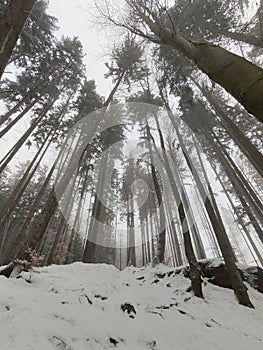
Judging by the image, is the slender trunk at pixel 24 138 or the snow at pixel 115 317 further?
the slender trunk at pixel 24 138

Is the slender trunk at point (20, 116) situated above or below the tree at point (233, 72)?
above

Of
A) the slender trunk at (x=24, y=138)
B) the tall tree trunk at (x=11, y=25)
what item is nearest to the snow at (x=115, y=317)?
the tall tree trunk at (x=11, y=25)

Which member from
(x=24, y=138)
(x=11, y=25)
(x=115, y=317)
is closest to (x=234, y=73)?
(x=11, y=25)

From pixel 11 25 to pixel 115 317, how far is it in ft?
16.0

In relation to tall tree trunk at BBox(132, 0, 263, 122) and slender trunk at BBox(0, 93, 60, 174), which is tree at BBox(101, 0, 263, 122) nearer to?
tall tree trunk at BBox(132, 0, 263, 122)

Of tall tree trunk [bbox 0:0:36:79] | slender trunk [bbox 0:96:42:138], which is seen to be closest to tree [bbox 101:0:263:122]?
tall tree trunk [bbox 0:0:36:79]

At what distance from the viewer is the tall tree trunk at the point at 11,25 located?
8.74 feet

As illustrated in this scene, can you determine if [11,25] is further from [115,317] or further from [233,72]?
[115,317]

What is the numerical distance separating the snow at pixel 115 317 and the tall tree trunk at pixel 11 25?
3408mm

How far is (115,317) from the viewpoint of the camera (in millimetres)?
4234

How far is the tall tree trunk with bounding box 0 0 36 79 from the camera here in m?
2.66

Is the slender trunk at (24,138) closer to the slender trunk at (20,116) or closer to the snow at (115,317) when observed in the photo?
the slender trunk at (20,116)

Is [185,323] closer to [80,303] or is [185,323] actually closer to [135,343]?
[135,343]

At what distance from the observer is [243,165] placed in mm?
19531
